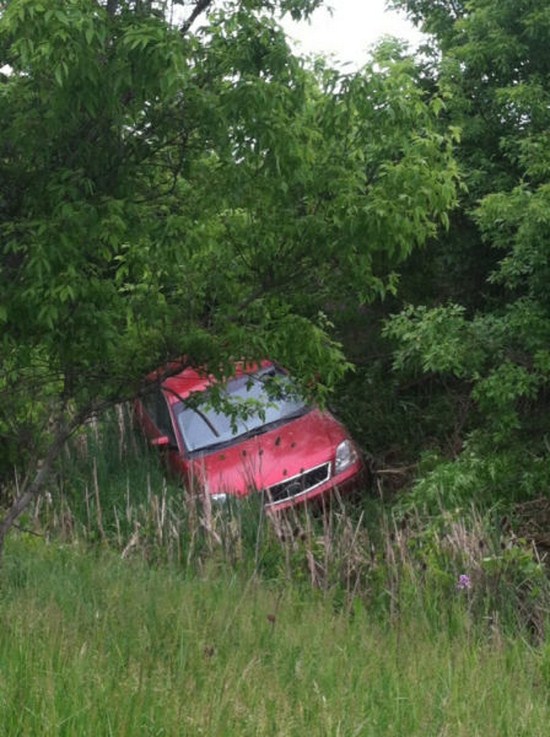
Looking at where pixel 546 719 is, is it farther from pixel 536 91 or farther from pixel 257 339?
pixel 536 91

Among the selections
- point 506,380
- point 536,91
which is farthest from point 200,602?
point 536,91

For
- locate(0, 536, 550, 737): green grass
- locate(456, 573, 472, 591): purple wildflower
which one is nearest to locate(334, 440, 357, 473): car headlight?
locate(0, 536, 550, 737): green grass

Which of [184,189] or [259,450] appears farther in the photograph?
[259,450]

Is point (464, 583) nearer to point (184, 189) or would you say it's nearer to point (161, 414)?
point (184, 189)

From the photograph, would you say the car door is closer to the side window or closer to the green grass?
the side window

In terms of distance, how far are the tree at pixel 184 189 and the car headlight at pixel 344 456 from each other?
4465mm

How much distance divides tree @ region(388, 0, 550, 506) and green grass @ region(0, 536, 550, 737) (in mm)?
4077

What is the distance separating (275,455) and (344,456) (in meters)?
0.68

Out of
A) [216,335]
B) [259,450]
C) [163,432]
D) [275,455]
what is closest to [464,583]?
[216,335]

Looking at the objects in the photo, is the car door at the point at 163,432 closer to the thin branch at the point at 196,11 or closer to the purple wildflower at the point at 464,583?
the purple wildflower at the point at 464,583

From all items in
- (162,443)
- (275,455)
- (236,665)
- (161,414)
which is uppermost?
(236,665)

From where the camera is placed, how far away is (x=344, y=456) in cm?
1080

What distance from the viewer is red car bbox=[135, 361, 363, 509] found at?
10055 millimetres

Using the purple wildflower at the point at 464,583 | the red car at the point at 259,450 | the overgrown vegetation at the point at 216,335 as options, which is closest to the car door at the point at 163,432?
the red car at the point at 259,450
